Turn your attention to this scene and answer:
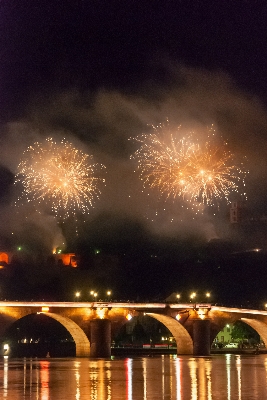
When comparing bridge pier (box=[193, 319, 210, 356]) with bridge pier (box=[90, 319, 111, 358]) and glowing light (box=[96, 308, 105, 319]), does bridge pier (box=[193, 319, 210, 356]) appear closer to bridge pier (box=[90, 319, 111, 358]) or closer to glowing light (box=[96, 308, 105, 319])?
bridge pier (box=[90, 319, 111, 358])

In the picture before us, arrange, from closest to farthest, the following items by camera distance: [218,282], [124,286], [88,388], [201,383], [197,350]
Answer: [88,388] < [201,383] < [197,350] < [124,286] < [218,282]

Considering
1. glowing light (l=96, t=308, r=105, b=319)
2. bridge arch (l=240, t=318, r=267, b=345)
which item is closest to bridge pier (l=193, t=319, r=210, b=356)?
bridge arch (l=240, t=318, r=267, b=345)

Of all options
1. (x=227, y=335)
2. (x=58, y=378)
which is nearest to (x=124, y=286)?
(x=227, y=335)

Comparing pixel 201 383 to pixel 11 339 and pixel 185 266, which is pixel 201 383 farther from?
pixel 185 266

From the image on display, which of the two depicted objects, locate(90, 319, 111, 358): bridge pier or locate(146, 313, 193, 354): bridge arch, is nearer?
locate(90, 319, 111, 358): bridge pier

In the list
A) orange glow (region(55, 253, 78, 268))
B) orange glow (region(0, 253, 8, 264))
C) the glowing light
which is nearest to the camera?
the glowing light

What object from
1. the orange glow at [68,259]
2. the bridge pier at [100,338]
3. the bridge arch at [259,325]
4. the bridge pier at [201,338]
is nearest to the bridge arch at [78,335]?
the bridge pier at [100,338]

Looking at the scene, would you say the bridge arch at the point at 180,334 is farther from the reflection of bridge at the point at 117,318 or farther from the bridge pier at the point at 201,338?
the bridge pier at the point at 201,338
